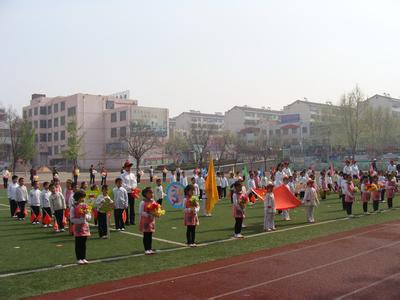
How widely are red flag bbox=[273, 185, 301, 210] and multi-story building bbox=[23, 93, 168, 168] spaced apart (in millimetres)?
68843

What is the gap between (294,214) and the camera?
Result: 65.1 ft

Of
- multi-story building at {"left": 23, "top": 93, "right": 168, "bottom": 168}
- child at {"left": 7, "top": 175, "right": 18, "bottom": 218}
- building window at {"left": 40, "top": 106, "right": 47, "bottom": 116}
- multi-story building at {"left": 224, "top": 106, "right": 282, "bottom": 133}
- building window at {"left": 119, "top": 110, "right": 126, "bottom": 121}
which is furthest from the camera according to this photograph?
multi-story building at {"left": 224, "top": 106, "right": 282, "bottom": 133}

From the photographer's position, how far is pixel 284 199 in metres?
17.9

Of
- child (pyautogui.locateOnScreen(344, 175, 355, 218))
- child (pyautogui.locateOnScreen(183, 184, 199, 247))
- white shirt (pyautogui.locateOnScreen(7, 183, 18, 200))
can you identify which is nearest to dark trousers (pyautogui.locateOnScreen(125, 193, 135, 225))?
child (pyautogui.locateOnScreen(183, 184, 199, 247))

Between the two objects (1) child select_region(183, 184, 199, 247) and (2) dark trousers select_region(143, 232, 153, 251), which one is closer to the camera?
(2) dark trousers select_region(143, 232, 153, 251)

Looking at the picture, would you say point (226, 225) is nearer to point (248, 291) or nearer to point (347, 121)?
point (248, 291)

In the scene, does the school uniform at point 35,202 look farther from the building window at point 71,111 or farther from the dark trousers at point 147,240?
the building window at point 71,111

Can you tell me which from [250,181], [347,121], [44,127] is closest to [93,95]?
[44,127]

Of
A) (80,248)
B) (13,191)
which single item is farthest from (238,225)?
(13,191)

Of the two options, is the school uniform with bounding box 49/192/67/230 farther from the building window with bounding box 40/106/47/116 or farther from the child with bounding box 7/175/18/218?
the building window with bounding box 40/106/47/116

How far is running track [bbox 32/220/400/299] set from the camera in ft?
26.7

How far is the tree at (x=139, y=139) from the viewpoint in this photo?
76.1 metres

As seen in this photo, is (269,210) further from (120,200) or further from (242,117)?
(242,117)

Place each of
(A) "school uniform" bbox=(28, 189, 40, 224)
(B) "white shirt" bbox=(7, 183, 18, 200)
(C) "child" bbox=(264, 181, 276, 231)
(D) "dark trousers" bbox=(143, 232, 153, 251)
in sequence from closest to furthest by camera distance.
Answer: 1. (D) "dark trousers" bbox=(143, 232, 153, 251)
2. (C) "child" bbox=(264, 181, 276, 231)
3. (A) "school uniform" bbox=(28, 189, 40, 224)
4. (B) "white shirt" bbox=(7, 183, 18, 200)
